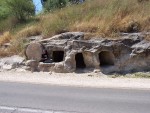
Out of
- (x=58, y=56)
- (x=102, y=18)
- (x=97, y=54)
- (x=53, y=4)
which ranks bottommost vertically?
(x=58, y=56)

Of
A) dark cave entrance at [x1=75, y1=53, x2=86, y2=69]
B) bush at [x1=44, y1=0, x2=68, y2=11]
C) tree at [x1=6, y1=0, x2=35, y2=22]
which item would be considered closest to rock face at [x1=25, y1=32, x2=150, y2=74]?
dark cave entrance at [x1=75, y1=53, x2=86, y2=69]

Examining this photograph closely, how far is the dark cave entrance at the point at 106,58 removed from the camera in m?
17.7

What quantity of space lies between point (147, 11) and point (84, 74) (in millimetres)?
5507

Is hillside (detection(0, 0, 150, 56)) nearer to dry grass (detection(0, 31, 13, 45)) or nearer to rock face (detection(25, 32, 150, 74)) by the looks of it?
dry grass (detection(0, 31, 13, 45))

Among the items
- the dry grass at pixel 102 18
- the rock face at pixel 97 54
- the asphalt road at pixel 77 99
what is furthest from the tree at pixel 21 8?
the asphalt road at pixel 77 99

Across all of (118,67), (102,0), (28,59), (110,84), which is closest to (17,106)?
(110,84)

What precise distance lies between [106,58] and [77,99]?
7710 mm

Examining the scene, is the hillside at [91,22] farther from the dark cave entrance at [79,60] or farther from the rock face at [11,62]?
the dark cave entrance at [79,60]

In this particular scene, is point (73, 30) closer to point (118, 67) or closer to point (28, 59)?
point (28, 59)

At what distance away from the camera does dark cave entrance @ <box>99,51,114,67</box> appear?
1767cm

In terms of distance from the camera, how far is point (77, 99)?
34.7 ft

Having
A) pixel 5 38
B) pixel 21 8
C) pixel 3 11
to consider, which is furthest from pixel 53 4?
pixel 5 38

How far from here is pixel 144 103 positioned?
9938mm

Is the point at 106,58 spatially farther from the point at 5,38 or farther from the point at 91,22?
the point at 5,38
